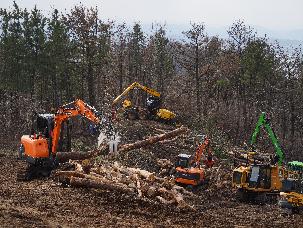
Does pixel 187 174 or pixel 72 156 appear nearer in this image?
pixel 187 174

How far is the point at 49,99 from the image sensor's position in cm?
4916

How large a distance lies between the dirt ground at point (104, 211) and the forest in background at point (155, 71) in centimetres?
1882

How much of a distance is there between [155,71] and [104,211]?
44.2 meters

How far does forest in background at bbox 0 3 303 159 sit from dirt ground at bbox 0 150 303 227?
18.8 m

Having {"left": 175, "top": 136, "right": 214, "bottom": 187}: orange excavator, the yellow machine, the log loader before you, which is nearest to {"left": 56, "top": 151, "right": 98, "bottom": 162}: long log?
{"left": 175, "top": 136, "right": 214, "bottom": 187}: orange excavator

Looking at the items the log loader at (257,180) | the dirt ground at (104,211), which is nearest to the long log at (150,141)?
the dirt ground at (104,211)

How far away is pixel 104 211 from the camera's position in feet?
48.1

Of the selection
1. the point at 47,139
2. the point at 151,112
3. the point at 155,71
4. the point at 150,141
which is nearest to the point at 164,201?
the point at 47,139

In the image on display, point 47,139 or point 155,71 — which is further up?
point 155,71

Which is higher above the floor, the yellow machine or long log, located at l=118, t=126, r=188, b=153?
the yellow machine

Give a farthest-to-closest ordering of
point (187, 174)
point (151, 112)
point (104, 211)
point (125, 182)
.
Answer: point (151, 112)
point (187, 174)
point (125, 182)
point (104, 211)

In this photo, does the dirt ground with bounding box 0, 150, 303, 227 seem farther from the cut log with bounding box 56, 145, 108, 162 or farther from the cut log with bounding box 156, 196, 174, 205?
the cut log with bounding box 56, 145, 108, 162

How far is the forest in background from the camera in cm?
4338

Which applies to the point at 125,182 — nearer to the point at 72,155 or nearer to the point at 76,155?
the point at 72,155
